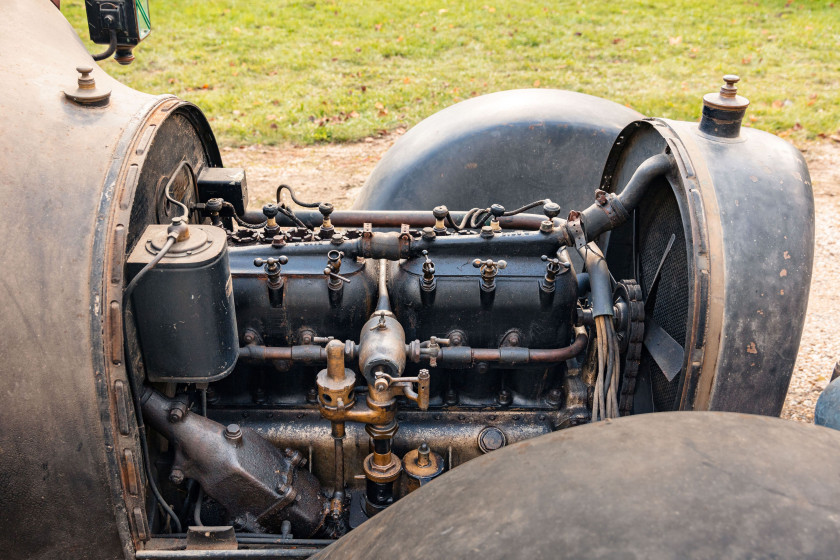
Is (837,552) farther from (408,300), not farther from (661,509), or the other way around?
(408,300)

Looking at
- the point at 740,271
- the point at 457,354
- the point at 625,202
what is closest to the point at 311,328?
the point at 457,354

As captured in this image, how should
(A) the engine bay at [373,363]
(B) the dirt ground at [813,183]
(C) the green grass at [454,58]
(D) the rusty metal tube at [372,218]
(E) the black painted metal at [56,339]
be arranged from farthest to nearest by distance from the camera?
(C) the green grass at [454,58], (B) the dirt ground at [813,183], (D) the rusty metal tube at [372,218], (A) the engine bay at [373,363], (E) the black painted metal at [56,339]

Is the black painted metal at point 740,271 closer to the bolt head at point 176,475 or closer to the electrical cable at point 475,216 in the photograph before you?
the electrical cable at point 475,216

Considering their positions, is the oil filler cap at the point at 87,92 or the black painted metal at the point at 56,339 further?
the oil filler cap at the point at 87,92

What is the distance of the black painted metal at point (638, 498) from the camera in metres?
1.15

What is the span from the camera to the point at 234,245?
244cm

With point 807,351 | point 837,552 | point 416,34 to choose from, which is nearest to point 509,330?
point 837,552

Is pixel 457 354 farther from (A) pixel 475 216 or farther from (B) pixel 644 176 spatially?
(B) pixel 644 176

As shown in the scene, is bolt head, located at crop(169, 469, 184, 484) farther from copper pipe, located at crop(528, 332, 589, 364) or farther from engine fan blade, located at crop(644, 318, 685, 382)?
engine fan blade, located at crop(644, 318, 685, 382)

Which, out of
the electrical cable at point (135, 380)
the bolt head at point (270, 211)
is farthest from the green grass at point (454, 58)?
the electrical cable at point (135, 380)

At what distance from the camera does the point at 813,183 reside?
5676 millimetres

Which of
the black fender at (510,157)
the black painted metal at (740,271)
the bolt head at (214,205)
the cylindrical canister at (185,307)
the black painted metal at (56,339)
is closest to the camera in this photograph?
the black painted metal at (56,339)

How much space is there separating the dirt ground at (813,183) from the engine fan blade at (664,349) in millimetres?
1543

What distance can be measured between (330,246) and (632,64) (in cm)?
638
